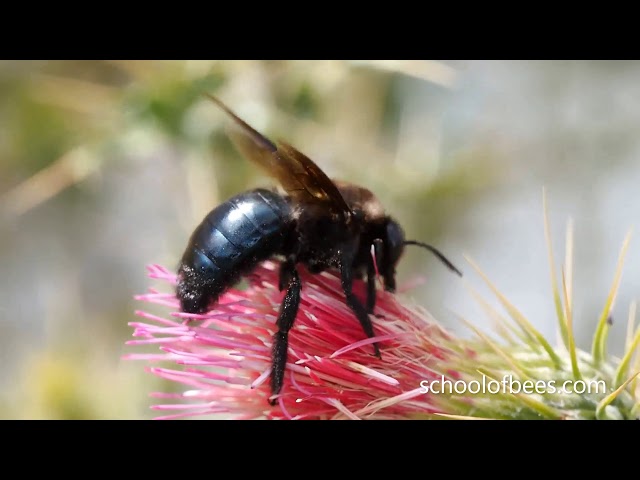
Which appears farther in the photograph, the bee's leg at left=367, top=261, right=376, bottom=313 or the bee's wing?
the bee's leg at left=367, top=261, right=376, bottom=313

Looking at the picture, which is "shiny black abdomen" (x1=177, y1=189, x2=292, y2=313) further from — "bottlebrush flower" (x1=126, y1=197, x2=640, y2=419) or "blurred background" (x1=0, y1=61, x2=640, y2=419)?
"blurred background" (x1=0, y1=61, x2=640, y2=419)

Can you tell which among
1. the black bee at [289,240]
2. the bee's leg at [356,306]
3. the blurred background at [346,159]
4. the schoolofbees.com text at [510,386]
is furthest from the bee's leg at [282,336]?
the blurred background at [346,159]

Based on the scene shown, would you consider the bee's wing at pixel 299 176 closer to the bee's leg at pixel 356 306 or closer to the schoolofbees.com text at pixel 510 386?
the bee's leg at pixel 356 306

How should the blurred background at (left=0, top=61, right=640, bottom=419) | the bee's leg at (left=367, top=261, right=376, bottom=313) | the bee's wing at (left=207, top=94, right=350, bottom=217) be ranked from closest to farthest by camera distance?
the bee's wing at (left=207, top=94, right=350, bottom=217)
the bee's leg at (left=367, top=261, right=376, bottom=313)
the blurred background at (left=0, top=61, right=640, bottom=419)

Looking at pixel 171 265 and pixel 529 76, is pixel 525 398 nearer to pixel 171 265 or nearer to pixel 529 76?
pixel 171 265

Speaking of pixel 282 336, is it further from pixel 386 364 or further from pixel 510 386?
pixel 510 386

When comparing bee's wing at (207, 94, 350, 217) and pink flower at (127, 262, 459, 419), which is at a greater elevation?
bee's wing at (207, 94, 350, 217)

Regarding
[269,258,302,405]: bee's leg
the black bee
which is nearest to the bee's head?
the black bee
